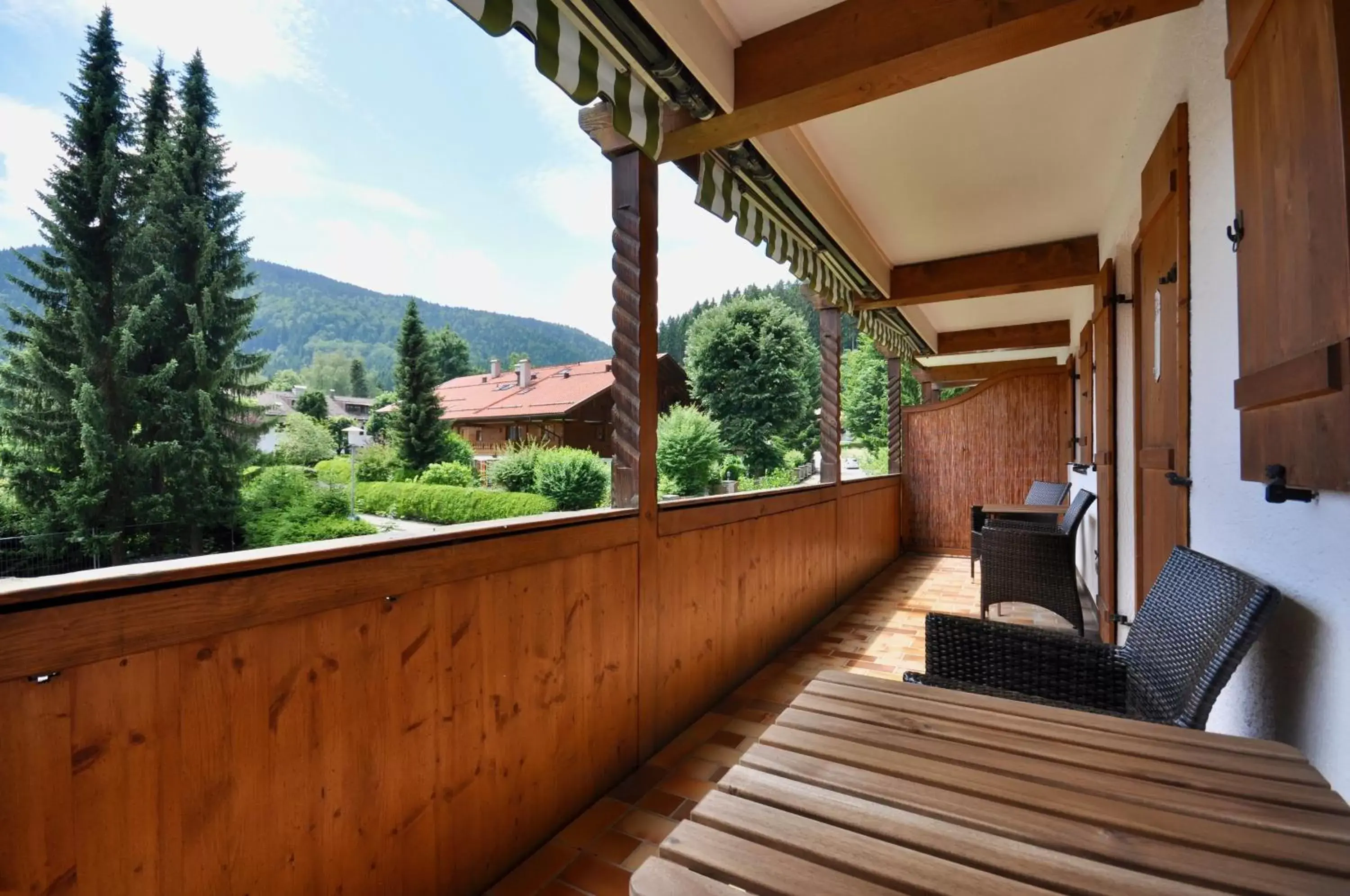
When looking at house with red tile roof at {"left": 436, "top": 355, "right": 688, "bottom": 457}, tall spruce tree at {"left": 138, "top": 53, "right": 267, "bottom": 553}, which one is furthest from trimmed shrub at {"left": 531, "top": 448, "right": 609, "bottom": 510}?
tall spruce tree at {"left": 138, "top": 53, "right": 267, "bottom": 553}

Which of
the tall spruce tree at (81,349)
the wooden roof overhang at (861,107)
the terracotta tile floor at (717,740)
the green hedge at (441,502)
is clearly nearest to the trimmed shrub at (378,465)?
the green hedge at (441,502)

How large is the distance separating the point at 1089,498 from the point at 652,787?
3.01 m

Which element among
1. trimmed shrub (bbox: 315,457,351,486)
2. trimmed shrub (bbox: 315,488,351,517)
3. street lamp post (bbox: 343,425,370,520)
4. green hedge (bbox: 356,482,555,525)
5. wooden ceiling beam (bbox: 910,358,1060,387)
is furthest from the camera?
trimmed shrub (bbox: 315,457,351,486)

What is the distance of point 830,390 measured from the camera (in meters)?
4.50

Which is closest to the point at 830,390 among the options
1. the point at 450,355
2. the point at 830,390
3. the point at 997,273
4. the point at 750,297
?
the point at 830,390

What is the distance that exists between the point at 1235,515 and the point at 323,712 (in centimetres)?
197

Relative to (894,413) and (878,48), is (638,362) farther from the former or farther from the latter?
(894,413)

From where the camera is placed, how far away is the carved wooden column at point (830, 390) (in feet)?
14.3

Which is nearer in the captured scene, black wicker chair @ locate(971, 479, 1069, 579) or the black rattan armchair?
the black rattan armchair

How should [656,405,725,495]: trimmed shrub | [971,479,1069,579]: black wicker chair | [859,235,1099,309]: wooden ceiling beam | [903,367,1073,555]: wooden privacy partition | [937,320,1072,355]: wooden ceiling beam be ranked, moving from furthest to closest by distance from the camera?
[656,405,725,495]: trimmed shrub → [903,367,1073,555]: wooden privacy partition → [937,320,1072,355]: wooden ceiling beam → [971,479,1069,579]: black wicker chair → [859,235,1099,309]: wooden ceiling beam

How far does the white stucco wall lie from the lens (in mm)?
889

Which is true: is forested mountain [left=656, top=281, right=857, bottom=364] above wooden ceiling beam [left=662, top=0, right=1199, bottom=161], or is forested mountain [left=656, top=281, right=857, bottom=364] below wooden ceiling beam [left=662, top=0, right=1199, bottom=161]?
above

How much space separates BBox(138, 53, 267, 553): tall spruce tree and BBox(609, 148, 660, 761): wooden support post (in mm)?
18899

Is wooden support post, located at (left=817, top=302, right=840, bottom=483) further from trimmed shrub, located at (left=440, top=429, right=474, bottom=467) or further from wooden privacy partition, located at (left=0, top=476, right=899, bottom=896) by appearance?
trimmed shrub, located at (left=440, top=429, right=474, bottom=467)
